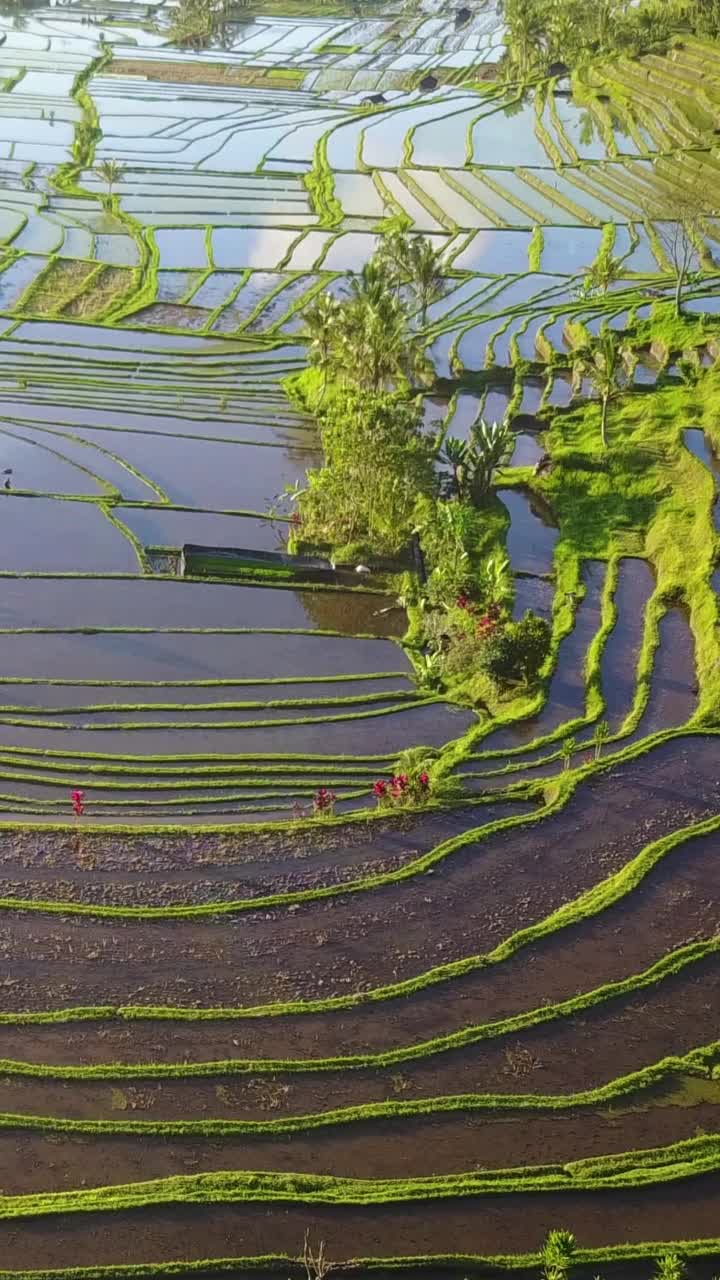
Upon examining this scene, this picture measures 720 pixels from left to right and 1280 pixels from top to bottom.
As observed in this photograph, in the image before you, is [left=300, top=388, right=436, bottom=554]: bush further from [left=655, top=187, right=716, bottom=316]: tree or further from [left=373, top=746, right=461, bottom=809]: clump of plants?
[left=655, top=187, right=716, bottom=316]: tree

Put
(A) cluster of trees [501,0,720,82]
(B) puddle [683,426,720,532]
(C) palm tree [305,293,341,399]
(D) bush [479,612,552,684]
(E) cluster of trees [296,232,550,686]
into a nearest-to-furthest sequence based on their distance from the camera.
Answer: (D) bush [479,612,552,684]
(E) cluster of trees [296,232,550,686]
(B) puddle [683,426,720,532]
(C) palm tree [305,293,341,399]
(A) cluster of trees [501,0,720,82]

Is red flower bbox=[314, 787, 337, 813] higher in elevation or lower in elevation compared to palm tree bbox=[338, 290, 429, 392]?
lower

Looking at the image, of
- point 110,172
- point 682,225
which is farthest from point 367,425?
point 110,172

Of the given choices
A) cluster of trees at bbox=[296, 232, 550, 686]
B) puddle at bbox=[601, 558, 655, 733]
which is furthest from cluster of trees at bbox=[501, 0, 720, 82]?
puddle at bbox=[601, 558, 655, 733]

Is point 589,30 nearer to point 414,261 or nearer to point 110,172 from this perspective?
point 110,172

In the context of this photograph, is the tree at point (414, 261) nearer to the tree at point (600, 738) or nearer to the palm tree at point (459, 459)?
the palm tree at point (459, 459)

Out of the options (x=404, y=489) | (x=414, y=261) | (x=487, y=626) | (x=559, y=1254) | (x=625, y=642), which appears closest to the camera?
(x=559, y=1254)
